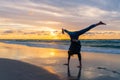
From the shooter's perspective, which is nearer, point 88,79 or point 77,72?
point 88,79

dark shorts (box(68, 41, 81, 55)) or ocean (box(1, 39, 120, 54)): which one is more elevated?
dark shorts (box(68, 41, 81, 55))

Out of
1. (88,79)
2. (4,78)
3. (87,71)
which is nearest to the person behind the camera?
(4,78)

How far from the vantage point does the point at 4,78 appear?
916cm

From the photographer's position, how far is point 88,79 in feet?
32.9

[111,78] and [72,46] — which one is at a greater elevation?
[72,46]

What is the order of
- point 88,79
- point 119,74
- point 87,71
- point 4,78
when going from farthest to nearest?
point 87,71 < point 119,74 < point 88,79 < point 4,78

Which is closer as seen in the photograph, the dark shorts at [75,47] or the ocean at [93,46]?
the dark shorts at [75,47]

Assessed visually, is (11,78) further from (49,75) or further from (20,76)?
(49,75)

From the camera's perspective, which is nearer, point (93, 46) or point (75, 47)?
point (75, 47)

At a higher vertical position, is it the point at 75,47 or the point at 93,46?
the point at 75,47

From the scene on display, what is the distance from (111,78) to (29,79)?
10.1 feet

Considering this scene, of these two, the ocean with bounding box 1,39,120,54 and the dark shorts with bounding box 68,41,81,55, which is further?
the ocean with bounding box 1,39,120,54

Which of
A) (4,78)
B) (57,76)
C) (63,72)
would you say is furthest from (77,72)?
(4,78)

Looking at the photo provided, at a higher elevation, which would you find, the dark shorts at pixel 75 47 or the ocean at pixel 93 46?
the dark shorts at pixel 75 47
